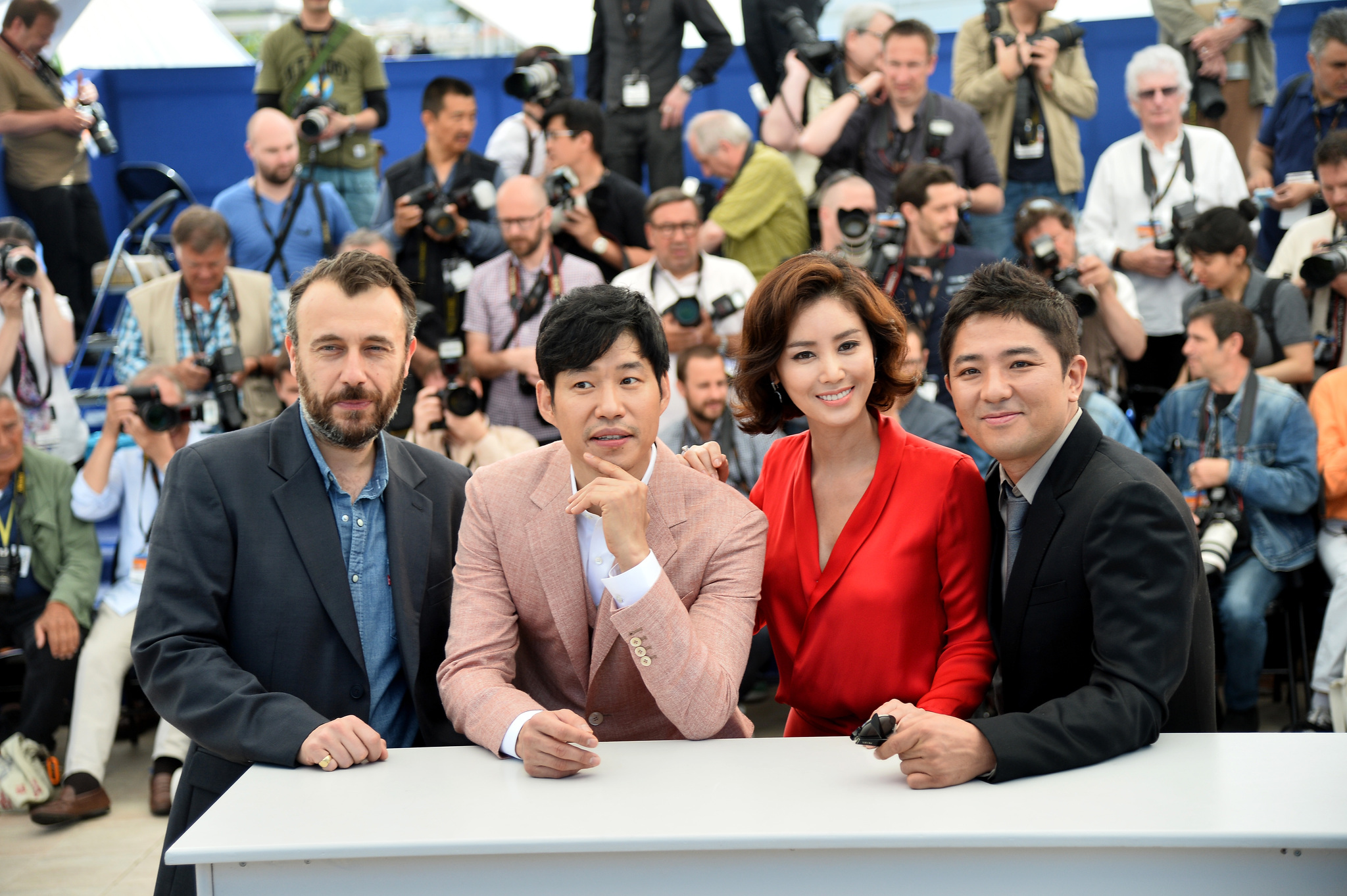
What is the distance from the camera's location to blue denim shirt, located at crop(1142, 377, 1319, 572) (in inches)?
157

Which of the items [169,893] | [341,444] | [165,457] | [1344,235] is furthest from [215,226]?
[1344,235]

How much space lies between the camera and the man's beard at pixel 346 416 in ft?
6.87

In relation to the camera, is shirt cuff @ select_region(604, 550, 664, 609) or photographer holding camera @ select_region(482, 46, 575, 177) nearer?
shirt cuff @ select_region(604, 550, 664, 609)

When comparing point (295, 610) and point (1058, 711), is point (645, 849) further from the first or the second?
point (295, 610)

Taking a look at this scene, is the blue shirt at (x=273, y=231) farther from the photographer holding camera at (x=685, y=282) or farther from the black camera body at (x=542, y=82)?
the photographer holding camera at (x=685, y=282)

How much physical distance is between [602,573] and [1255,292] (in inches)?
140

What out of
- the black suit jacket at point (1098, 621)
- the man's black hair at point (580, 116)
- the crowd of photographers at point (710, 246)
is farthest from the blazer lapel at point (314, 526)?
the man's black hair at point (580, 116)

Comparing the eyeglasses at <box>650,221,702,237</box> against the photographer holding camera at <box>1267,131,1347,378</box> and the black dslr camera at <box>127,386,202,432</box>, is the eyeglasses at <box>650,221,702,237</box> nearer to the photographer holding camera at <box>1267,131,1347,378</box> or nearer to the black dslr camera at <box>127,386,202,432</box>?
the black dslr camera at <box>127,386,202,432</box>

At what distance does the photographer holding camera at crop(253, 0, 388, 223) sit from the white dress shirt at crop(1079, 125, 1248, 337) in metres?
3.56

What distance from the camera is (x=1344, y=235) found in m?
4.56

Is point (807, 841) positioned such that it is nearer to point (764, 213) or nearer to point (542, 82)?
point (764, 213)

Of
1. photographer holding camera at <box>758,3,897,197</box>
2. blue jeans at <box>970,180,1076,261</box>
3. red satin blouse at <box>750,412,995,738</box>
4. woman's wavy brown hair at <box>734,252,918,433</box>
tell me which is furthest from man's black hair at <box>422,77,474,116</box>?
red satin blouse at <box>750,412,995,738</box>

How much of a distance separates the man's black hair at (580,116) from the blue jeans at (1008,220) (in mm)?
1758

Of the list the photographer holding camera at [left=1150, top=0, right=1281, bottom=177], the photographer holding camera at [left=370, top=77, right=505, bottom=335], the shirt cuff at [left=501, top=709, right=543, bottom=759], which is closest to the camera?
the shirt cuff at [left=501, top=709, right=543, bottom=759]
